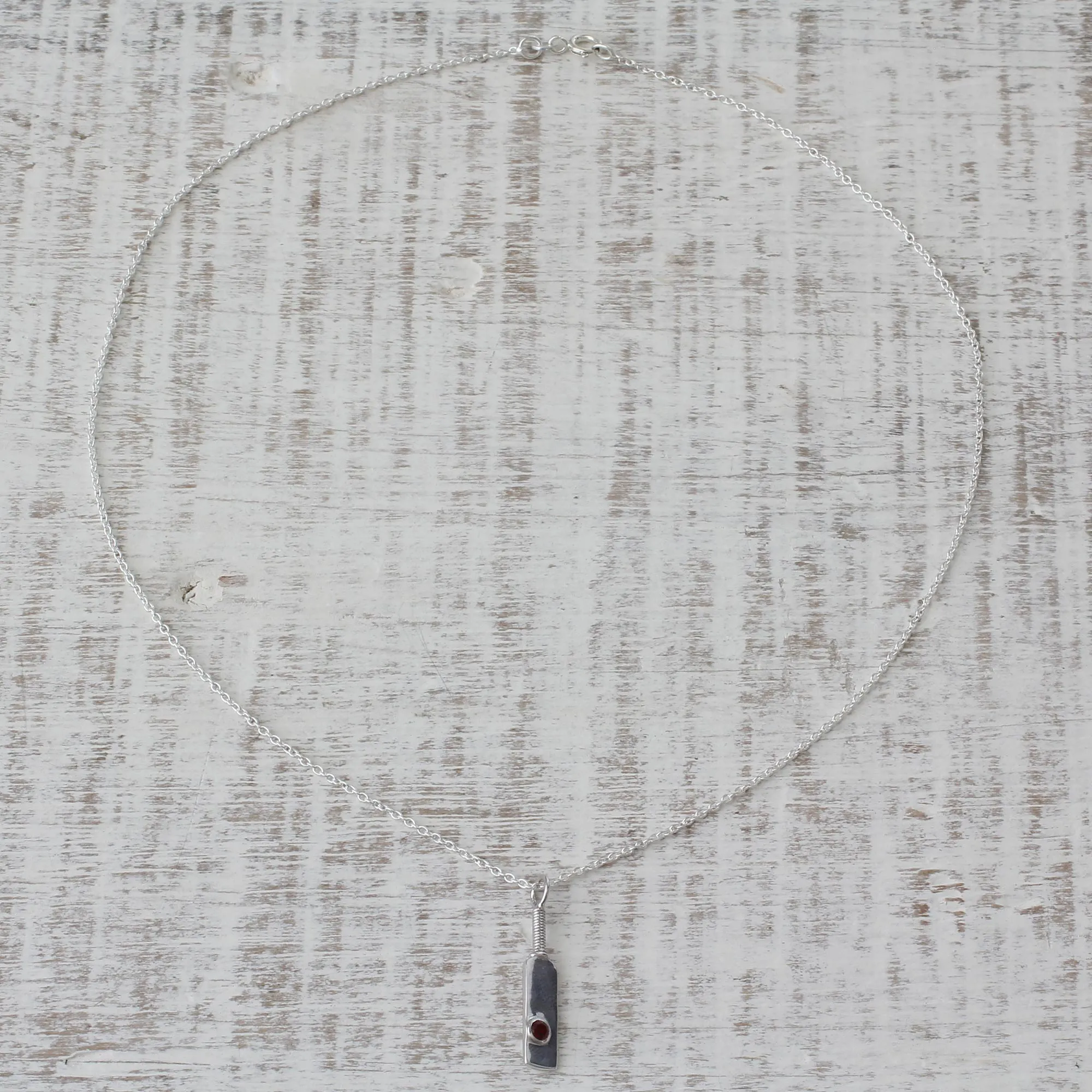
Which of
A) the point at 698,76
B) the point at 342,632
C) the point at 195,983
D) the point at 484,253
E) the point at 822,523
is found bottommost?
the point at 195,983

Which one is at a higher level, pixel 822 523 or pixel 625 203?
pixel 625 203

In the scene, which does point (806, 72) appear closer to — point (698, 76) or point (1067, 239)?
point (698, 76)

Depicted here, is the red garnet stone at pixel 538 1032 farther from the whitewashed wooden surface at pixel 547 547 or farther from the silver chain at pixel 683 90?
the silver chain at pixel 683 90

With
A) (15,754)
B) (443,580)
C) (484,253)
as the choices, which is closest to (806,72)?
(484,253)

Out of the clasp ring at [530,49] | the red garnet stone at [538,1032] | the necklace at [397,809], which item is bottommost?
the red garnet stone at [538,1032]

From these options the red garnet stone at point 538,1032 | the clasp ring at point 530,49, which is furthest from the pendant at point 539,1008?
the clasp ring at point 530,49

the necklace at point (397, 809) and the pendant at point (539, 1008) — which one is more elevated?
the necklace at point (397, 809)

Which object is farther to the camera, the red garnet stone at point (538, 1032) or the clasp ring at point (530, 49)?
the clasp ring at point (530, 49)
